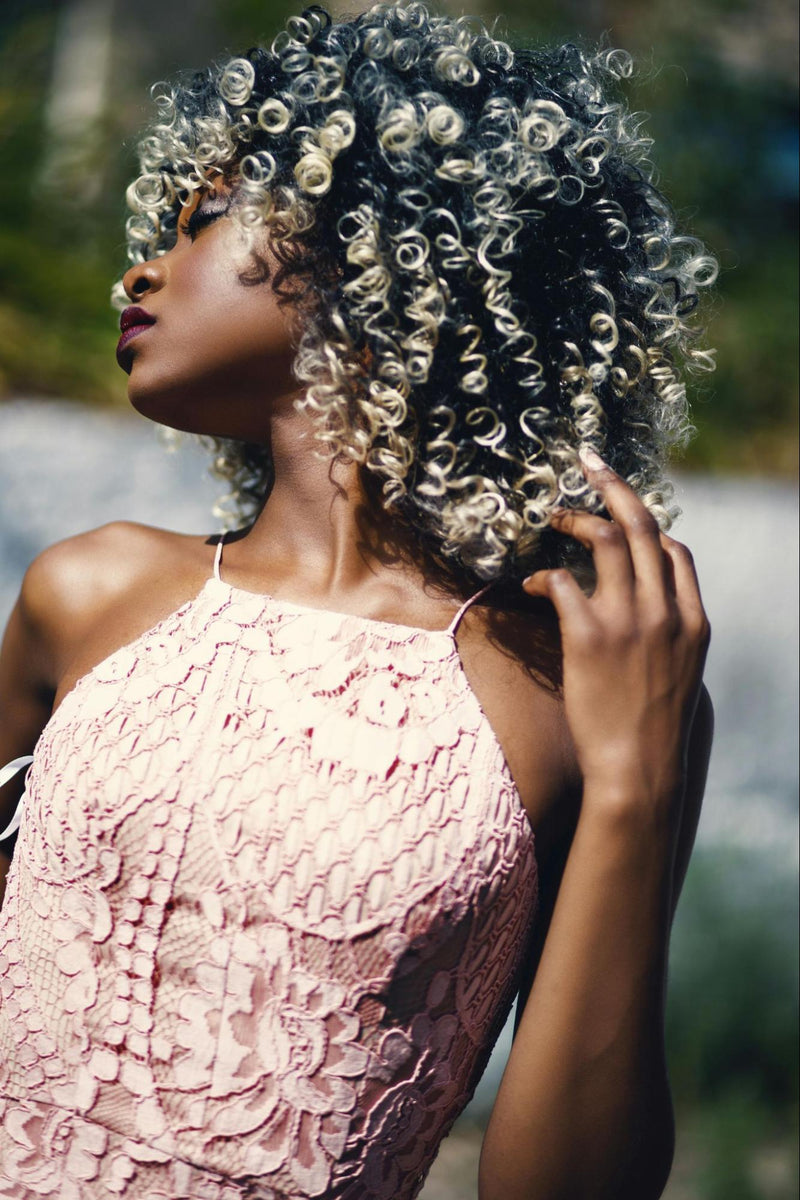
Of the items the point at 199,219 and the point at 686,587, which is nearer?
the point at 686,587

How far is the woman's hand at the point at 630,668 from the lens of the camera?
4.82 ft

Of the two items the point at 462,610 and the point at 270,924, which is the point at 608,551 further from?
the point at 270,924

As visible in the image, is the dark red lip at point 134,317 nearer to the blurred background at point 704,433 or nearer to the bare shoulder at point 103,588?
the bare shoulder at point 103,588

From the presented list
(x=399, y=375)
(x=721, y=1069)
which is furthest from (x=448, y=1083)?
(x=721, y=1069)

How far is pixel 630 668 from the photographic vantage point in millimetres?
1488

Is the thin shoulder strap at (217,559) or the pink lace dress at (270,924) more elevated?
the thin shoulder strap at (217,559)

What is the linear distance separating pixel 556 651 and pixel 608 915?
41cm

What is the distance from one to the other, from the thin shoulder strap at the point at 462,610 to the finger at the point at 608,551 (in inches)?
7.4

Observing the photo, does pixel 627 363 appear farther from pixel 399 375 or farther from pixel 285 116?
pixel 285 116

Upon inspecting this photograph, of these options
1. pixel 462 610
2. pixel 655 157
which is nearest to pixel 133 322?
pixel 462 610

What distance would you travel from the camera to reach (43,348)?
15.5 ft

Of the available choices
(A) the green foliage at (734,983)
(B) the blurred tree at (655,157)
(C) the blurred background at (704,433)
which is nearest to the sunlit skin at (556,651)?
(C) the blurred background at (704,433)

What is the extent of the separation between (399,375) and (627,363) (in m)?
0.38

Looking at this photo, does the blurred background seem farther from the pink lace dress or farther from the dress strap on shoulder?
the pink lace dress
